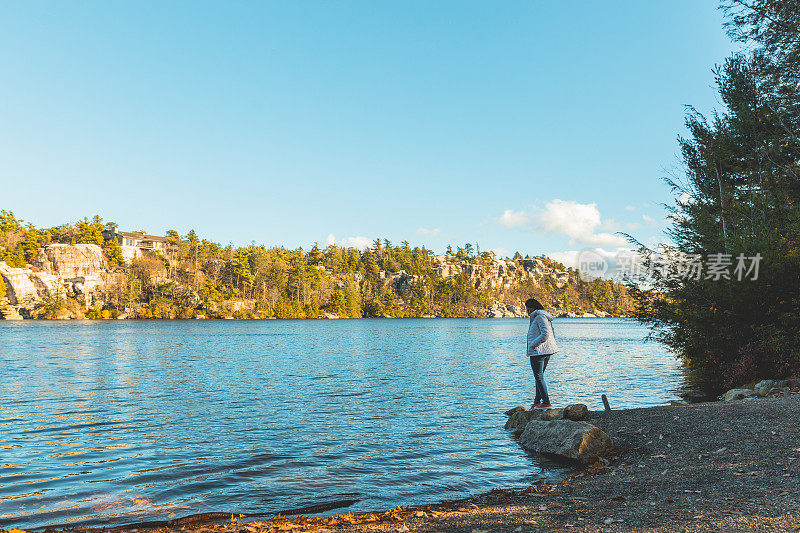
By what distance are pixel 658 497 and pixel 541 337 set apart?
761cm

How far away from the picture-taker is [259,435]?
50.0 ft

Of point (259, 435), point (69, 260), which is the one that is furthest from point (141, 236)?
point (259, 435)

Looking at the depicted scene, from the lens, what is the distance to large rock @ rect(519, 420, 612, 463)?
11.3 metres

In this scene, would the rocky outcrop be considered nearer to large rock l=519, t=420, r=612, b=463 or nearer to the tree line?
large rock l=519, t=420, r=612, b=463

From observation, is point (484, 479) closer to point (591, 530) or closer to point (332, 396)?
point (591, 530)

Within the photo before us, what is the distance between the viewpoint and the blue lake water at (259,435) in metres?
9.91

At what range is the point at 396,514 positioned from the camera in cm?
828

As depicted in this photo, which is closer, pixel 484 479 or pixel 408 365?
pixel 484 479

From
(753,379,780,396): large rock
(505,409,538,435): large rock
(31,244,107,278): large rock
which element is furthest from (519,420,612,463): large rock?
(31,244,107,278): large rock

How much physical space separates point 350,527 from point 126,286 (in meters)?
151

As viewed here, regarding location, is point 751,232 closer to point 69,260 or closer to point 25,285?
point 25,285

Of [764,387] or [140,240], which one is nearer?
[764,387]

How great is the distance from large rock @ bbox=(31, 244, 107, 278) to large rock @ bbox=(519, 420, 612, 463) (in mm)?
149903

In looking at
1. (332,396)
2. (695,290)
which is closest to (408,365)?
(332,396)
